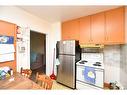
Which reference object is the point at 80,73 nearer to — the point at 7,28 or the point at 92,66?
the point at 92,66

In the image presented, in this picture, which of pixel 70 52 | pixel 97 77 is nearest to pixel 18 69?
pixel 70 52

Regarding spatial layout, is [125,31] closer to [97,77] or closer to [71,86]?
[97,77]

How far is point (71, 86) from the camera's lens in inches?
109

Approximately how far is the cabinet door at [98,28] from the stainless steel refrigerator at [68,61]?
50 cm

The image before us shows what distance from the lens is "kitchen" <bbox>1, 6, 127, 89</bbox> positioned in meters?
2.22

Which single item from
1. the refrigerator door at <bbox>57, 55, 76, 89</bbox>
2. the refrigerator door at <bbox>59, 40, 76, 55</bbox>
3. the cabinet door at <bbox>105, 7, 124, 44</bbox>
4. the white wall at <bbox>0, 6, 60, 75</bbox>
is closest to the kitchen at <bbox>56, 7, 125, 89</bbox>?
the cabinet door at <bbox>105, 7, 124, 44</bbox>

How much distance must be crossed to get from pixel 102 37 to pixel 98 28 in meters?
0.25

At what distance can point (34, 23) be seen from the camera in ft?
9.27

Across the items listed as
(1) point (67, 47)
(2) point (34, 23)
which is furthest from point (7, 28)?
(1) point (67, 47)

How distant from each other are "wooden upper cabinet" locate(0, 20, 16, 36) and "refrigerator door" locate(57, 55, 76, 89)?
1482 mm

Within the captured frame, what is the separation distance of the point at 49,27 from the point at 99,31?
5.82 ft

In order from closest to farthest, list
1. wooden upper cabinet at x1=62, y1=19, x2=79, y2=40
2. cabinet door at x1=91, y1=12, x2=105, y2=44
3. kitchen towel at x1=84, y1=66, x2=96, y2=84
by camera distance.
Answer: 1. kitchen towel at x1=84, y1=66, x2=96, y2=84
2. cabinet door at x1=91, y1=12, x2=105, y2=44
3. wooden upper cabinet at x1=62, y1=19, x2=79, y2=40

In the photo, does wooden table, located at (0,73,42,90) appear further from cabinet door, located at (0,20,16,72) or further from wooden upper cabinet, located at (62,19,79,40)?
wooden upper cabinet, located at (62,19,79,40)

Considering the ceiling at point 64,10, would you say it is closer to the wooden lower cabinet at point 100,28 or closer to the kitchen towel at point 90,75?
the wooden lower cabinet at point 100,28
